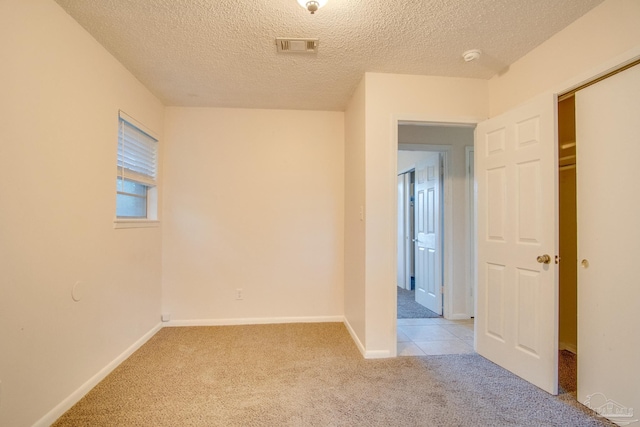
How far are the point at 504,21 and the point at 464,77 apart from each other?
A: 75 centimetres

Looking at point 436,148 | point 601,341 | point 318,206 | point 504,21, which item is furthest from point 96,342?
point 436,148

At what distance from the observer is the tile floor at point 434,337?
2672 mm

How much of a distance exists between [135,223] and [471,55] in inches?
125

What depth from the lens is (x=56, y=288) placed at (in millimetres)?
1735

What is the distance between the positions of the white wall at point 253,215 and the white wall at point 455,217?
1083 millimetres

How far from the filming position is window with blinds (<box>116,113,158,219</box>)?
2520mm

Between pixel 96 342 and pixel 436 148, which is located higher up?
pixel 436 148

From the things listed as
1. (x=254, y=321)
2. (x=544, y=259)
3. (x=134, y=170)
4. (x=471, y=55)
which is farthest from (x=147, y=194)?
(x=544, y=259)

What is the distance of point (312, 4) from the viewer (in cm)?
167

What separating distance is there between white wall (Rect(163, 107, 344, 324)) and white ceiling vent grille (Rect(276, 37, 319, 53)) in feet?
4.15

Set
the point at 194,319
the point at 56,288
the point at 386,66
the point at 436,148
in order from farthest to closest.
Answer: the point at 436,148, the point at 194,319, the point at 386,66, the point at 56,288

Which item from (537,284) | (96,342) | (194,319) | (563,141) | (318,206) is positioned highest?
(563,141)

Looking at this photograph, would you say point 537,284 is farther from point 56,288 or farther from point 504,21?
point 56,288

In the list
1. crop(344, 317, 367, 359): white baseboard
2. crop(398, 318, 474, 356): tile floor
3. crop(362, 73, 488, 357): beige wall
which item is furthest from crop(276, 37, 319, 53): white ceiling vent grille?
crop(398, 318, 474, 356): tile floor
